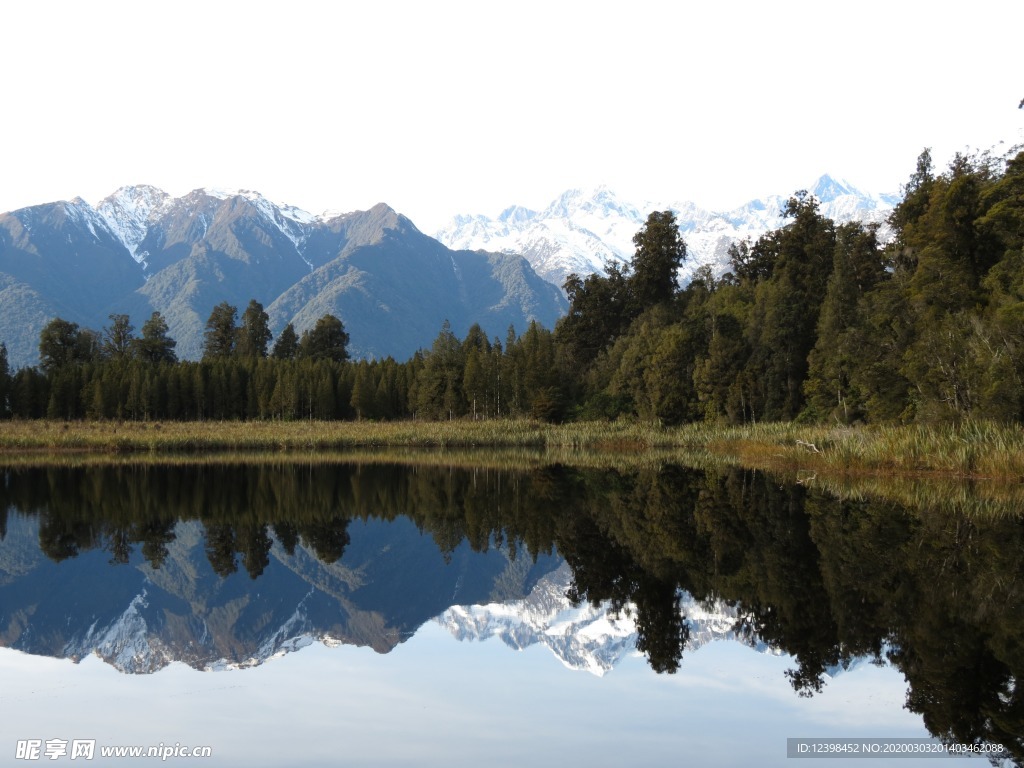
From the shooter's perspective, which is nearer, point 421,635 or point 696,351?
point 421,635

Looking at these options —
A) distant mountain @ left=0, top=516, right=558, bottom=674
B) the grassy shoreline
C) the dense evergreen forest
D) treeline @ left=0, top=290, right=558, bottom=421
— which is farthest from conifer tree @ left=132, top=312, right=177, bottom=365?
distant mountain @ left=0, top=516, right=558, bottom=674

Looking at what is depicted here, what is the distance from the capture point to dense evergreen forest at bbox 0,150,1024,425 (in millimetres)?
43031

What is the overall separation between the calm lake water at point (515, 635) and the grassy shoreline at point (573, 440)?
9.46 metres

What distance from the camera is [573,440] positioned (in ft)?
213

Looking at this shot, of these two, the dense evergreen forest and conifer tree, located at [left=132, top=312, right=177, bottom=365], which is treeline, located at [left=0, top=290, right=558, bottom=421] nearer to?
the dense evergreen forest

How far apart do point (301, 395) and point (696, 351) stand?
46645 millimetres

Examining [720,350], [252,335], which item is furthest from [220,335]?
[720,350]

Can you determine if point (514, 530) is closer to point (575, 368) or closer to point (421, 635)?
point (421, 635)

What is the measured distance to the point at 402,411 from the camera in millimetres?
102250

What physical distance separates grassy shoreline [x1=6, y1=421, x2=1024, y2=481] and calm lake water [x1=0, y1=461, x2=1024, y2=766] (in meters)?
9.46

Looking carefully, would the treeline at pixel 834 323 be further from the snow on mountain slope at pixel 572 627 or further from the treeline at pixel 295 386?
the snow on mountain slope at pixel 572 627

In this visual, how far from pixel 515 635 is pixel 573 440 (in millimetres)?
51481

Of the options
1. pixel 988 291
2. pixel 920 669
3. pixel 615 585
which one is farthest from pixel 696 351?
pixel 920 669

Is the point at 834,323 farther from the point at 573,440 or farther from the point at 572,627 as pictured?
the point at 572,627
